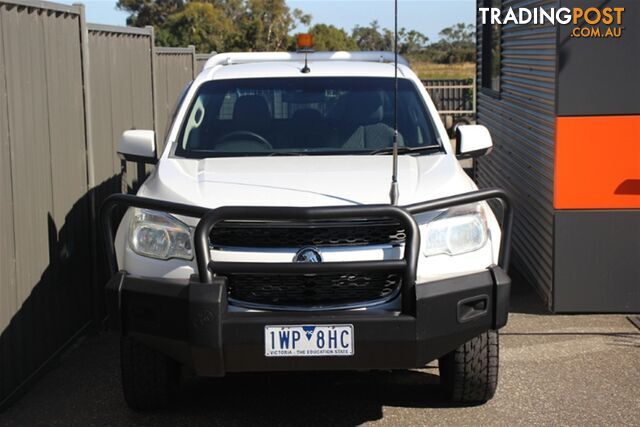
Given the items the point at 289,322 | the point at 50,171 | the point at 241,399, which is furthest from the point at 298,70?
the point at 289,322

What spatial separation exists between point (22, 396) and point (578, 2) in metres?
4.46

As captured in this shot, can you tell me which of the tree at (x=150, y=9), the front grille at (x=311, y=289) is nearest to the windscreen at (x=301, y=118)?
the front grille at (x=311, y=289)

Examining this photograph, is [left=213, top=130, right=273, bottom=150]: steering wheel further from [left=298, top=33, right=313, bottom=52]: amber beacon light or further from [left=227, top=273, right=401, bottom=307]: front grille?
[left=227, top=273, right=401, bottom=307]: front grille

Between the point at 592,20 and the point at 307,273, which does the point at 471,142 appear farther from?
the point at 307,273

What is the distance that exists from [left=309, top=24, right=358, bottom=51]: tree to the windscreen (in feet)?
188

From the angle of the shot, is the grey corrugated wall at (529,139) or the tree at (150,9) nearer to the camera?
the grey corrugated wall at (529,139)

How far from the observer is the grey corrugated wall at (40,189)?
5738mm

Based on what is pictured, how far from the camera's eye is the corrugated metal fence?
18.9 feet

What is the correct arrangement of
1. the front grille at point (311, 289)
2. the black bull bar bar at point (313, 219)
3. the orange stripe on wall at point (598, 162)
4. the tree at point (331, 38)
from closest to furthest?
the black bull bar bar at point (313, 219) < the front grille at point (311, 289) < the orange stripe on wall at point (598, 162) < the tree at point (331, 38)

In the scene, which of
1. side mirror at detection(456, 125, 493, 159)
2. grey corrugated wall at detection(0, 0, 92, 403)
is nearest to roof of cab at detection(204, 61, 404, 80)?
side mirror at detection(456, 125, 493, 159)

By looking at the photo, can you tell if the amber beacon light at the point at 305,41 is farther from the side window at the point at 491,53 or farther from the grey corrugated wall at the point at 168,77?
the side window at the point at 491,53

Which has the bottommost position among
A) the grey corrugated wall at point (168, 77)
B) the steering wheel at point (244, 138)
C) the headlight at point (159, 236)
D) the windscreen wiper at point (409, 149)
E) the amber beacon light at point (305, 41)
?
the headlight at point (159, 236)

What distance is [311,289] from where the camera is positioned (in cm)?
480

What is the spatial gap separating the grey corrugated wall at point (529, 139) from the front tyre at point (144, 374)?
3.33 metres
